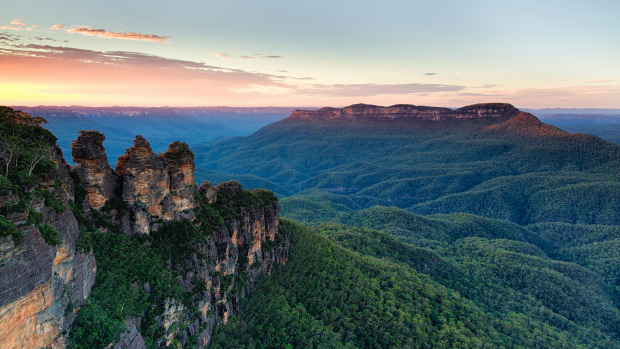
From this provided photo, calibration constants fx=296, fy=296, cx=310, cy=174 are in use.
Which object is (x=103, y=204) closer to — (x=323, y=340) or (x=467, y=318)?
(x=323, y=340)

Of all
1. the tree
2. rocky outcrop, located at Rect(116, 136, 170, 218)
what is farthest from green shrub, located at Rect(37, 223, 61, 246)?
rocky outcrop, located at Rect(116, 136, 170, 218)

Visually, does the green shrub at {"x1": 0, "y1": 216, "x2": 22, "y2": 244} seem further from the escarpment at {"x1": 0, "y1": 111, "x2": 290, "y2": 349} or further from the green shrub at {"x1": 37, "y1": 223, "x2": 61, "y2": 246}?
the green shrub at {"x1": 37, "y1": 223, "x2": 61, "y2": 246}

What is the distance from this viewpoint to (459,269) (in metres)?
81.1

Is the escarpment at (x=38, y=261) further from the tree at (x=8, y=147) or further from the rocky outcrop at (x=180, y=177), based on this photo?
the rocky outcrop at (x=180, y=177)

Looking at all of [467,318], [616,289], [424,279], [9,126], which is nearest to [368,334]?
[467,318]

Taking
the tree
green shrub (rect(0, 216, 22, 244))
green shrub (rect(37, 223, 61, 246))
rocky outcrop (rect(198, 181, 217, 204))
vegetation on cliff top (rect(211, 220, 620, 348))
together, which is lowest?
vegetation on cliff top (rect(211, 220, 620, 348))

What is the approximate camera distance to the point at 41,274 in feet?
61.5

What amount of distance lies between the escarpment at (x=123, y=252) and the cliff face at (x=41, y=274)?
0.07m

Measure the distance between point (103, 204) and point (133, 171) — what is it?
4437 mm

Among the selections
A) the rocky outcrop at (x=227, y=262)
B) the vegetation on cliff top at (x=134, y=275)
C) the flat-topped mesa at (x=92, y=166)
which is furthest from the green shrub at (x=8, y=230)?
the rocky outcrop at (x=227, y=262)

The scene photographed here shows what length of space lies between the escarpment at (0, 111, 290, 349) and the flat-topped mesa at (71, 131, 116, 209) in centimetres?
10

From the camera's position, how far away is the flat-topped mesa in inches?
1112

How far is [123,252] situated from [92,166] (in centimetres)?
896

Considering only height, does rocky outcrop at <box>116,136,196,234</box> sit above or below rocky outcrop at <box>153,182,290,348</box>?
above
